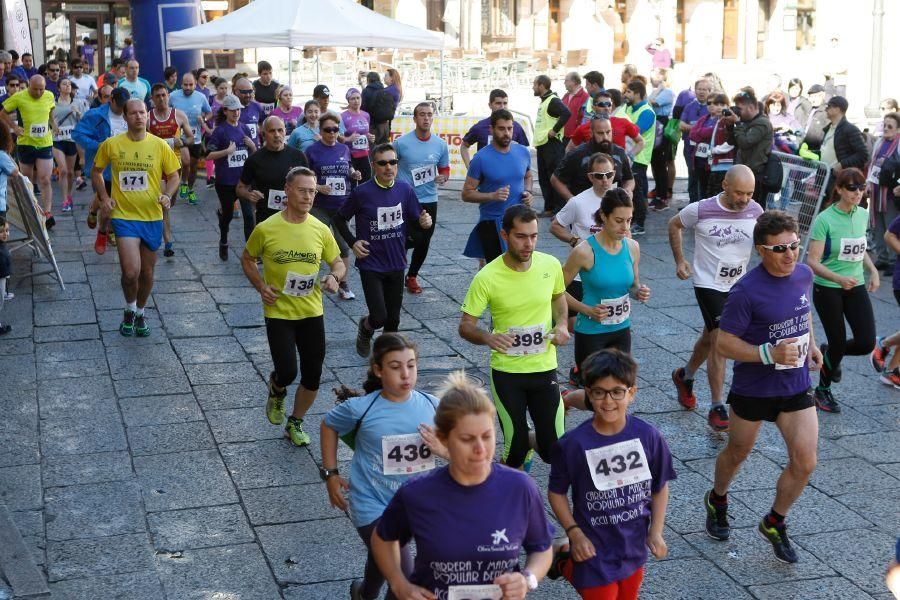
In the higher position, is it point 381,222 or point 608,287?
point 381,222

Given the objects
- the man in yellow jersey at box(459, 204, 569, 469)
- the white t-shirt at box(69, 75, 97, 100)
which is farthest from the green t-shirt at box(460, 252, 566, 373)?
the white t-shirt at box(69, 75, 97, 100)

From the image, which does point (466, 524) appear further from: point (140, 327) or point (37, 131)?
point (37, 131)

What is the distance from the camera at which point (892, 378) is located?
8820 mm

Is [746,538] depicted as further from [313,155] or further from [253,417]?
[313,155]

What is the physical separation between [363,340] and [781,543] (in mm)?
4110

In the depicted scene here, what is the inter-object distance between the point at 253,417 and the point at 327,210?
377 cm

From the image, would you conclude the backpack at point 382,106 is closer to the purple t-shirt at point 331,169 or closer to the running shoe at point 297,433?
the purple t-shirt at point 331,169

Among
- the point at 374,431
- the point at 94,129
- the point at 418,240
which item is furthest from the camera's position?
the point at 94,129

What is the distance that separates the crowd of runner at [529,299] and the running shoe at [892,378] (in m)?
0.02

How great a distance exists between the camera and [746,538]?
6156 millimetres

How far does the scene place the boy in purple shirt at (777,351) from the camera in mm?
5648

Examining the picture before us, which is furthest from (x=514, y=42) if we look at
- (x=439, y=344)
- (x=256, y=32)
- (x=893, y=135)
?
(x=439, y=344)

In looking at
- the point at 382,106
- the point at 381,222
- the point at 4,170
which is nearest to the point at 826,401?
the point at 381,222

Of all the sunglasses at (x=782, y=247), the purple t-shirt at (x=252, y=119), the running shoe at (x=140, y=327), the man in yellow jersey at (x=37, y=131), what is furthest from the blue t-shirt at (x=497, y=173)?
the man in yellow jersey at (x=37, y=131)
